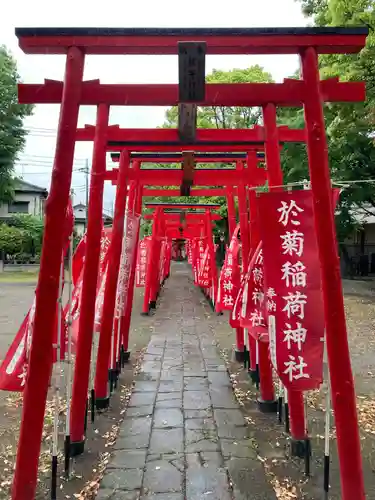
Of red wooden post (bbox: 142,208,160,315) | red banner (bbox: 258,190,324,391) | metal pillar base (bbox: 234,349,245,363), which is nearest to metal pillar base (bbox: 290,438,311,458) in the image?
red banner (bbox: 258,190,324,391)

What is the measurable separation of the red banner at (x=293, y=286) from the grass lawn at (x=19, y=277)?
82.9 ft

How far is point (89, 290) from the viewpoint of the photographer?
4957 millimetres

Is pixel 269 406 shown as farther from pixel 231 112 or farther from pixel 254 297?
pixel 231 112

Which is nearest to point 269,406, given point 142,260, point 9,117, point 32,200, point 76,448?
point 76,448

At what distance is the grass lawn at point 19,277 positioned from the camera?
2773 cm

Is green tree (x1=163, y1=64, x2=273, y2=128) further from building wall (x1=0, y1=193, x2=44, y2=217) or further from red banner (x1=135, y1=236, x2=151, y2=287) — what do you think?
building wall (x1=0, y1=193, x2=44, y2=217)

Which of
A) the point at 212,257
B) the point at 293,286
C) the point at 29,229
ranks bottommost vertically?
the point at 293,286

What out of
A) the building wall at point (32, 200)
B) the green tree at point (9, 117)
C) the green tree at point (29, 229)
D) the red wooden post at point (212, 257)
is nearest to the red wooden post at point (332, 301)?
the red wooden post at point (212, 257)

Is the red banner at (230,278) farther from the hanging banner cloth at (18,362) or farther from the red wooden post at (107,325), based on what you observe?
the hanging banner cloth at (18,362)

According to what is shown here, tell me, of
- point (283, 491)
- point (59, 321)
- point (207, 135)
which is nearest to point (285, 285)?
point (283, 491)

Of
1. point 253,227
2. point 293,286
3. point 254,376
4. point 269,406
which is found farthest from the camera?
point 254,376

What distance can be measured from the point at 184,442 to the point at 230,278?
467 cm

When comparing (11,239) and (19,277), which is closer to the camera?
(19,277)

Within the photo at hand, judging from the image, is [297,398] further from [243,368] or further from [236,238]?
[236,238]
